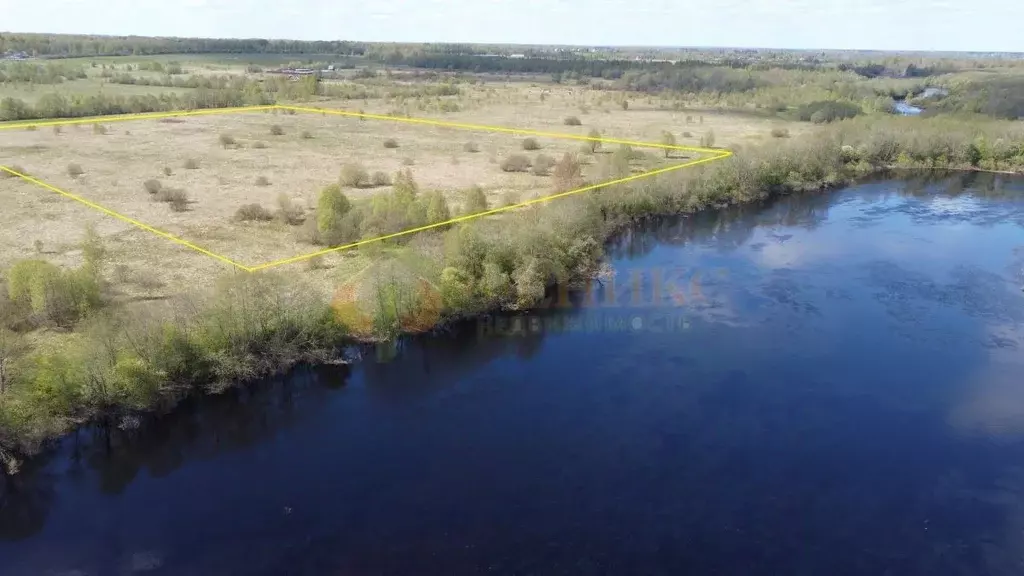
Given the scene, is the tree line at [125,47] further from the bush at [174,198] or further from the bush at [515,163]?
the bush at [515,163]

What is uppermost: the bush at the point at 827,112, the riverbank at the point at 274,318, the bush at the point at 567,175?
the bush at the point at 827,112

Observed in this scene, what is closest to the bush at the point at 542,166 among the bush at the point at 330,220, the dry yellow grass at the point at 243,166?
the dry yellow grass at the point at 243,166

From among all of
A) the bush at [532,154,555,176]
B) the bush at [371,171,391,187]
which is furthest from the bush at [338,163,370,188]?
the bush at [532,154,555,176]

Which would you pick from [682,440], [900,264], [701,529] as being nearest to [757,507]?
[701,529]

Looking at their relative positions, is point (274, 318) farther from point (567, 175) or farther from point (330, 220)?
point (567, 175)

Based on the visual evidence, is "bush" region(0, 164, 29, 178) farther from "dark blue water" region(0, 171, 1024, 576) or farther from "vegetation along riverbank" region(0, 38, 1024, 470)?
"dark blue water" region(0, 171, 1024, 576)

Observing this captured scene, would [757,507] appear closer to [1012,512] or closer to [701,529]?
[701,529]
